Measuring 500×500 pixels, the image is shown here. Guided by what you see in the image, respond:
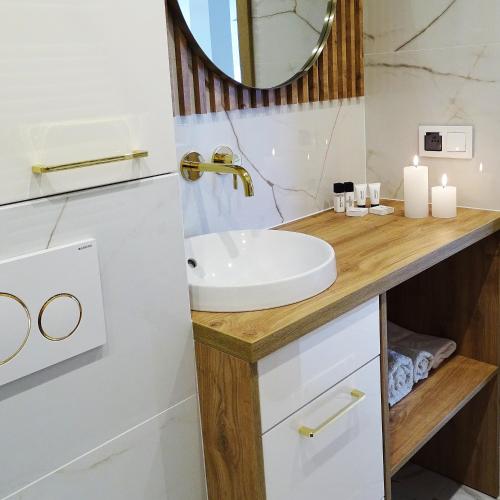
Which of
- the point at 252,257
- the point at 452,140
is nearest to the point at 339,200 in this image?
the point at 452,140

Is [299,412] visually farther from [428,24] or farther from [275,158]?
[428,24]

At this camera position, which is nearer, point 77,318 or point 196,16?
point 77,318

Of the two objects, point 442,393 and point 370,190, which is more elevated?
point 370,190

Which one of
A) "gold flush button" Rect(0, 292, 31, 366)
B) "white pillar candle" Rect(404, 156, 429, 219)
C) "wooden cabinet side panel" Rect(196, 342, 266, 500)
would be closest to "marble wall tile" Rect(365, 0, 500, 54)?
"white pillar candle" Rect(404, 156, 429, 219)

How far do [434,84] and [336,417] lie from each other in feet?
3.54

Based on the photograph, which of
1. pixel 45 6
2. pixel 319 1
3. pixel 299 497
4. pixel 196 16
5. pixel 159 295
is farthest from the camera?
pixel 319 1

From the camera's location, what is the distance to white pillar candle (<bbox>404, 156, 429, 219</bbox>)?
1.77 metres

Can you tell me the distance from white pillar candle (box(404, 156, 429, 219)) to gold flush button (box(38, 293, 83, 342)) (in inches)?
44.1

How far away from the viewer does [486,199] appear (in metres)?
1.82

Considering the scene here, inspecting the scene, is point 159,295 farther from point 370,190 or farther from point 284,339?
point 370,190

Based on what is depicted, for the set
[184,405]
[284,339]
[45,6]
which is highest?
[45,6]

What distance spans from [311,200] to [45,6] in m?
1.15

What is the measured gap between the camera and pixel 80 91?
90cm

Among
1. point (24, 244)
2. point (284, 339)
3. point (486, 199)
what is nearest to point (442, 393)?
point (486, 199)
